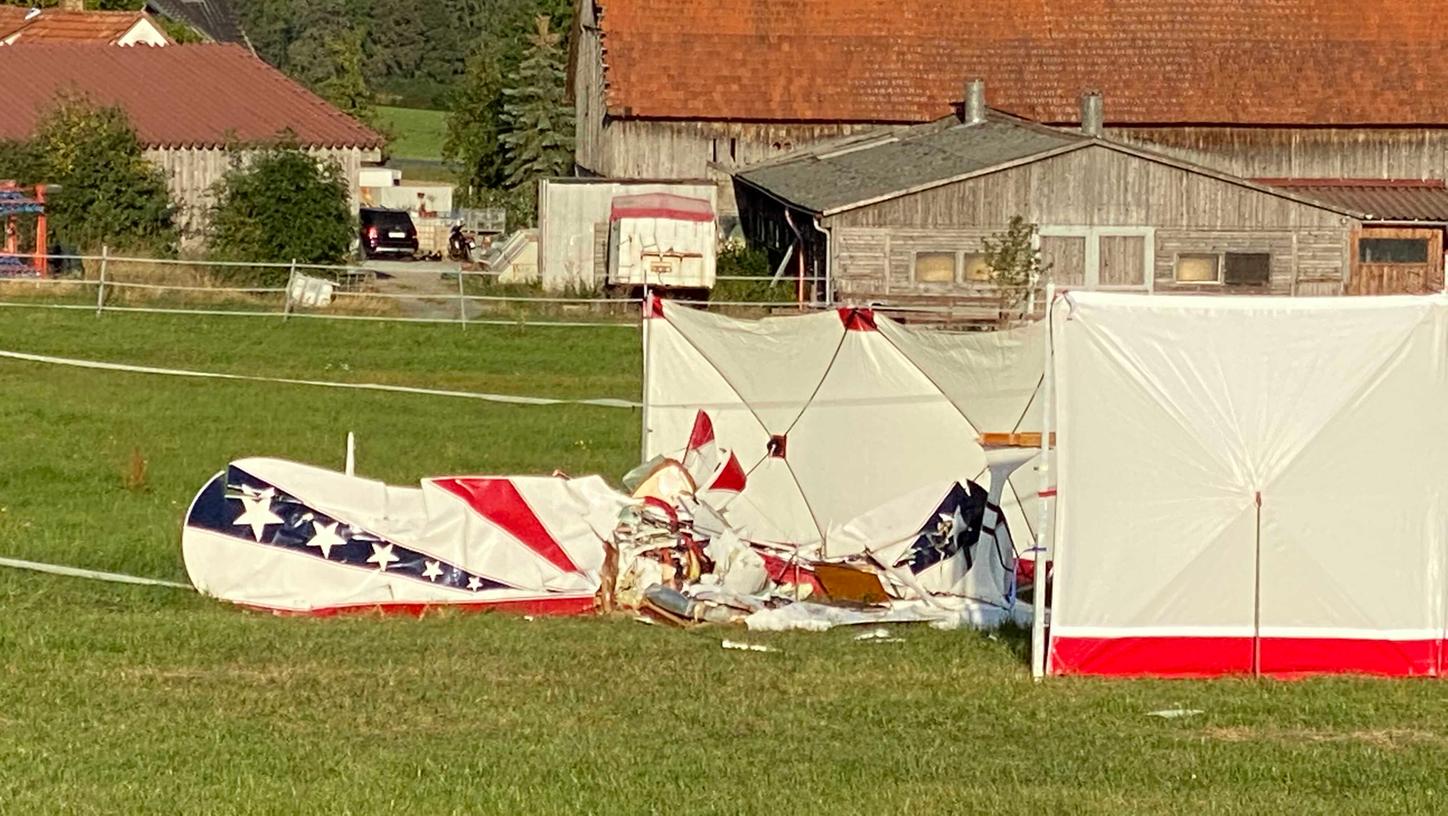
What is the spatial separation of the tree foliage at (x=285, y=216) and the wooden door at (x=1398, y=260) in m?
19.4

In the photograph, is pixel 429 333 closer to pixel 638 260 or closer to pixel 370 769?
pixel 638 260

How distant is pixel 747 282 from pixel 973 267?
13.3 ft

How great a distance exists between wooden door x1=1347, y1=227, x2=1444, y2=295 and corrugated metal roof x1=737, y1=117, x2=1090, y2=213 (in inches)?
263

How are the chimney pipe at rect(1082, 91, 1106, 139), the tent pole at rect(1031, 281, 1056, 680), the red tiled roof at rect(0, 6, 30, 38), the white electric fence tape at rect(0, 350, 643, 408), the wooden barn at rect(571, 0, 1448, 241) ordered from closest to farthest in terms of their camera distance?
the tent pole at rect(1031, 281, 1056, 680) < the white electric fence tape at rect(0, 350, 643, 408) < the chimney pipe at rect(1082, 91, 1106, 139) < the wooden barn at rect(571, 0, 1448, 241) < the red tiled roof at rect(0, 6, 30, 38)

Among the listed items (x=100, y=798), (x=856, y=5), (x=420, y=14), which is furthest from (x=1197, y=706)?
(x=420, y=14)

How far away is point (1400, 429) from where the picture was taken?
1305 cm

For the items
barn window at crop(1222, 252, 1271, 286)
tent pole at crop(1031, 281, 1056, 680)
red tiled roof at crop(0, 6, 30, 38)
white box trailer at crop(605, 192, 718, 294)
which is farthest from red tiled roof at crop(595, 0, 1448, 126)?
tent pole at crop(1031, 281, 1056, 680)

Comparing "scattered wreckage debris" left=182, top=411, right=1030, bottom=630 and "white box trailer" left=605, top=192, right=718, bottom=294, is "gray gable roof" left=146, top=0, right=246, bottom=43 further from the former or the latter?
"scattered wreckage debris" left=182, top=411, right=1030, bottom=630

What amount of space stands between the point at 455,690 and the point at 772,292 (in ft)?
103

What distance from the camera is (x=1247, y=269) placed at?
44.3 m

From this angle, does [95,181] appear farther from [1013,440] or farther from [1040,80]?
[1013,440]

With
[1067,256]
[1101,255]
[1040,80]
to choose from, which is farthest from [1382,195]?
[1067,256]

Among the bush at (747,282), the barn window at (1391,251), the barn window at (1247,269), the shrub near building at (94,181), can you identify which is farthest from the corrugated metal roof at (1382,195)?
the shrub near building at (94,181)

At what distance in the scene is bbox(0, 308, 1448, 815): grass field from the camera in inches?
383
